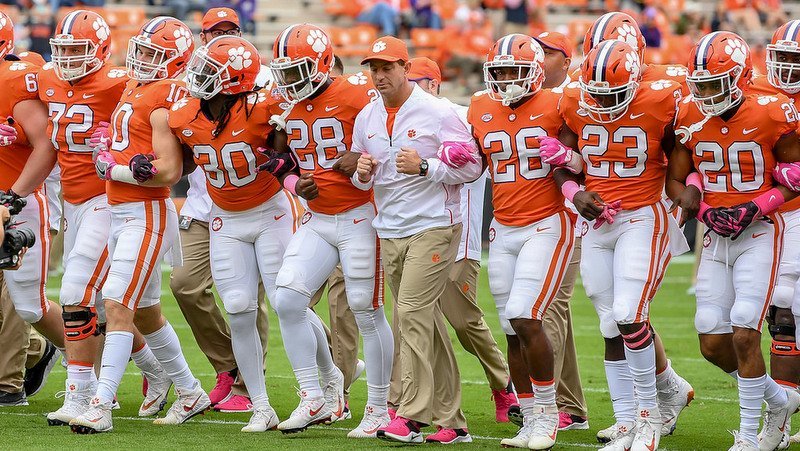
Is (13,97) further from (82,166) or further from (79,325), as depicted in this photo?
(79,325)

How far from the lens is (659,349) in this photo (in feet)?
22.2

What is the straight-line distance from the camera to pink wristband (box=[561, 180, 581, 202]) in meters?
6.24

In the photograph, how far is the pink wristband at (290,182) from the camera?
6.63 m

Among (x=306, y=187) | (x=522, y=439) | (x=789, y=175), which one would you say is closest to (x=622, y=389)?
(x=522, y=439)

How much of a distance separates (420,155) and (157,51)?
62.9 inches

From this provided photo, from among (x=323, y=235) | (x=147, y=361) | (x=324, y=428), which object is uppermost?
(x=323, y=235)

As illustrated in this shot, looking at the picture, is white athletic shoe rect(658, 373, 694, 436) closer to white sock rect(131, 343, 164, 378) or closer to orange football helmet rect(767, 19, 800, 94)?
orange football helmet rect(767, 19, 800, 94)

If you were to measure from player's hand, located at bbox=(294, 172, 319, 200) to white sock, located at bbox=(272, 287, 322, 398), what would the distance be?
0.51m

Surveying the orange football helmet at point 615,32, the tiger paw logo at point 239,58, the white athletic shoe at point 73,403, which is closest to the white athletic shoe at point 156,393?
the white athletic shoe at point 73,403

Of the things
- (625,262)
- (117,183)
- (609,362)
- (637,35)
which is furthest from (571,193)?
(117,183)

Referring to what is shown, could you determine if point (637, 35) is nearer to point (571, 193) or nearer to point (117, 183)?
point (571, 193)

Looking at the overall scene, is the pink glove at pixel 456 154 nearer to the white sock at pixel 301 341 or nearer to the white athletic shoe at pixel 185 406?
the white sock at pixel 301 341

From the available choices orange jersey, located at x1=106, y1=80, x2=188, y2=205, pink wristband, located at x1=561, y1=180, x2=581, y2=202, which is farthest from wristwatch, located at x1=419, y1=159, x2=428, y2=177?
orange jersey, located at x1=106, y1=80, x2=188, y2=205

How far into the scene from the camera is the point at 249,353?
693cm
